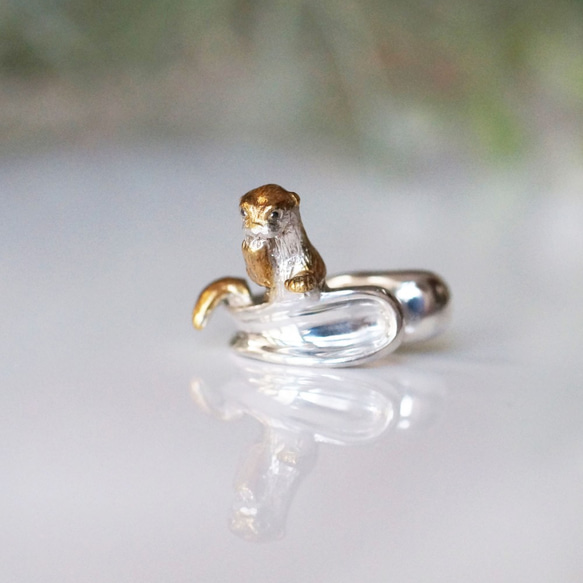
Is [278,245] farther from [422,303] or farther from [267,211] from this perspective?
[422,303]

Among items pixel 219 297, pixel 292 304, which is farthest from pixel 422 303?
pixel 219 297

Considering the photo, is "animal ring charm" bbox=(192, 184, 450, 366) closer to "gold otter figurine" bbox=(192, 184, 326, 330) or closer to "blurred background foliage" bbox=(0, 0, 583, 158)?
"gold otter figurine" bbox=(192, 184, 326, 330)

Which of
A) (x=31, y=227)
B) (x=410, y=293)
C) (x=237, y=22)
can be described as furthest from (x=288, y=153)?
(x=410, y=293)

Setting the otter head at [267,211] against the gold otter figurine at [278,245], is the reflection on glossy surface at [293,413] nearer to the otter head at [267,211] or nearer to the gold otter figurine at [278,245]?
the gold otter figurine at [278,245]

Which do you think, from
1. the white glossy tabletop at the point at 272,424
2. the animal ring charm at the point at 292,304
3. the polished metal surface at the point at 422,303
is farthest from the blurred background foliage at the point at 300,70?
the animal ring charm at the point at 292,304

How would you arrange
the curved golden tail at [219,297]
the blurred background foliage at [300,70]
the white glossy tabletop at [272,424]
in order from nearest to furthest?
the white glossy tabletop at [272,424] → the curved golden tail at [219,297] → the blurred background foliage at [300,70]

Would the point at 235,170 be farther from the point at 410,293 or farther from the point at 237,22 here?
the point at 410,293
